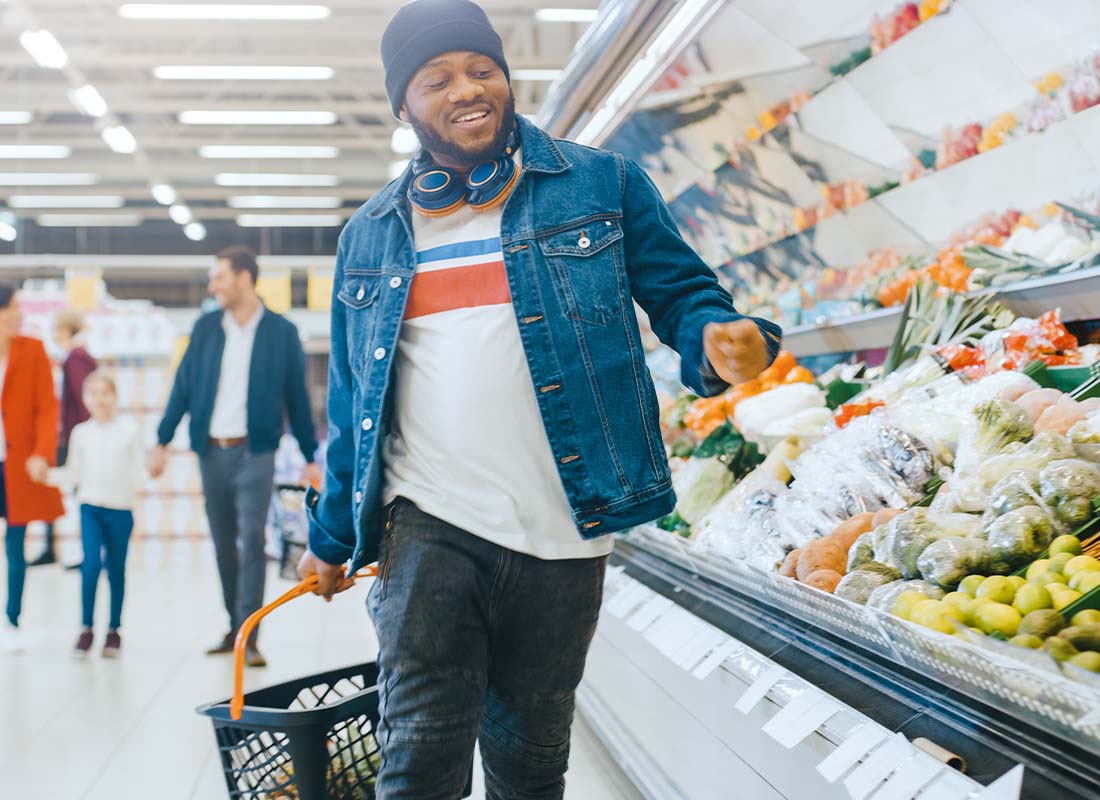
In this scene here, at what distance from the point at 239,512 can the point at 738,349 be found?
11.1 feet

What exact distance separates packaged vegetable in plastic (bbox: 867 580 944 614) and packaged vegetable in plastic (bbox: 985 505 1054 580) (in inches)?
3.9

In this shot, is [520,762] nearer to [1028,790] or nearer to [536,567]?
[536,567]

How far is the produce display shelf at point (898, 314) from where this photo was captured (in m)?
2.33

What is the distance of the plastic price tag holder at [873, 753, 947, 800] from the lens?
1.33 meters

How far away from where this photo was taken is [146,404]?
359 inches

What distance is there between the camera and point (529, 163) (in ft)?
5.21

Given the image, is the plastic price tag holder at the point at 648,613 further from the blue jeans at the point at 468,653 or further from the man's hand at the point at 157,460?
the man's hand at the point at 157,460

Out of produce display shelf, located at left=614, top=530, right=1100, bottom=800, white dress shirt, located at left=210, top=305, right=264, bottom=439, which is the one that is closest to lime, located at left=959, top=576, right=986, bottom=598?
produce display shelf, located at left=614, top=530, right=1100, bottom=800

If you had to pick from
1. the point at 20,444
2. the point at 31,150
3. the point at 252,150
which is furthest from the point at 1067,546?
the point at 31,150

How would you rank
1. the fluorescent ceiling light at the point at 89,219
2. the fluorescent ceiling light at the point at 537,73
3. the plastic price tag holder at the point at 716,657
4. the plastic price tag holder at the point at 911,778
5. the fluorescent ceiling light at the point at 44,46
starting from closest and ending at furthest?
the plastic price tag holder at the point at 911,778, the plastic price tag holder at the point at 716,657, the fluorescent ceiling light at the point at 44,46, the fluorescent ceiling light at the point at 537,73, the fluorescent ceiling light at the point at 89,219

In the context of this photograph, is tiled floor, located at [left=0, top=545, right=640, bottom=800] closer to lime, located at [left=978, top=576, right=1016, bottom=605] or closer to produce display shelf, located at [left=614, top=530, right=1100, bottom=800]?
produce display shelf, located at [left=614, top=530, right=1100, bottom=800]

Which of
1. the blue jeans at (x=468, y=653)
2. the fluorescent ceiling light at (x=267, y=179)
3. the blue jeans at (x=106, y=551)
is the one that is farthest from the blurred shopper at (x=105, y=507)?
the fluorescent ceiling light at (x=267, y=179)

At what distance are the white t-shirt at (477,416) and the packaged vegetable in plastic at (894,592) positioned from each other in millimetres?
461

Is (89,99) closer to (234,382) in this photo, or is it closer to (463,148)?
(234,382)
